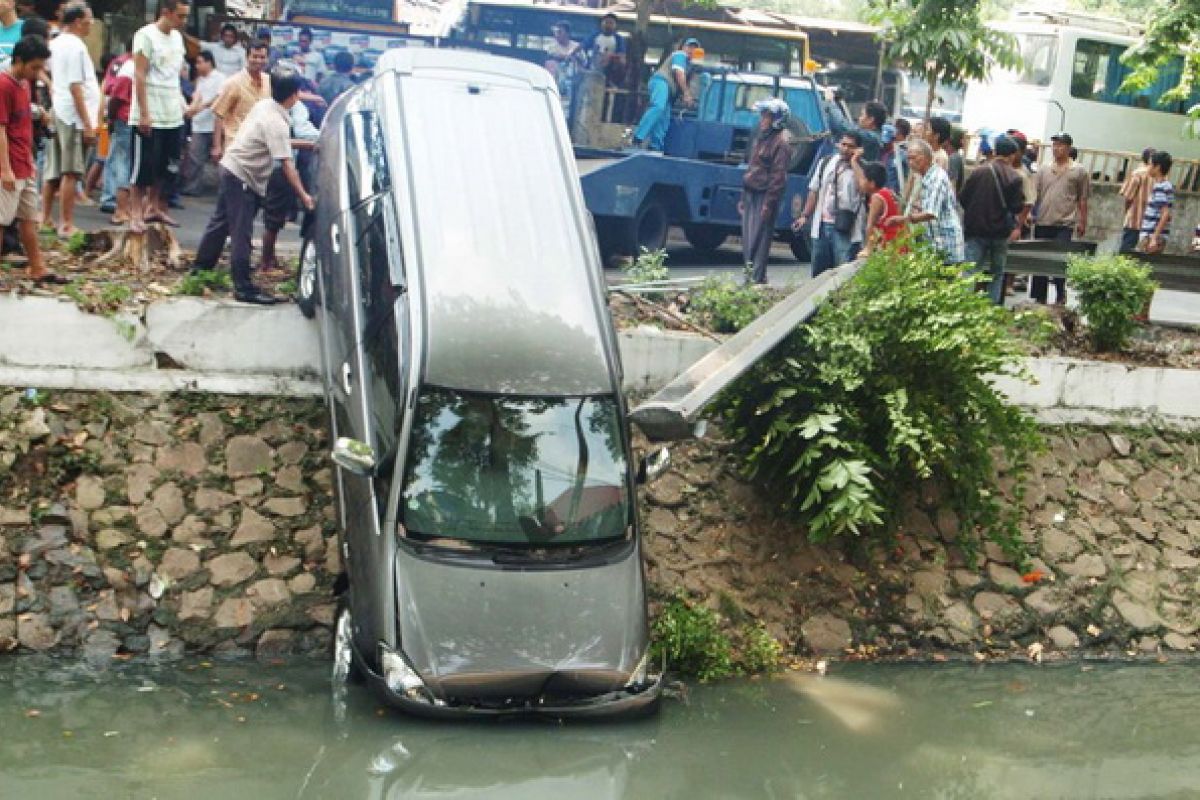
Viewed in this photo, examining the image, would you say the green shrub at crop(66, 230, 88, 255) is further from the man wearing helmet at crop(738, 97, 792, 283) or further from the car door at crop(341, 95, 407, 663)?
the man wearing helmet at crop(738, 97, 792, 283)

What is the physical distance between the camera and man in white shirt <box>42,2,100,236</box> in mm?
12461

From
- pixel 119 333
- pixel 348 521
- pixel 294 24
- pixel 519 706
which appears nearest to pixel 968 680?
pixel 519 706

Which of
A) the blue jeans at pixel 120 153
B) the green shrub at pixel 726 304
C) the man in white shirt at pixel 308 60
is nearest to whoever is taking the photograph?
the green shrub at pixel 726 304

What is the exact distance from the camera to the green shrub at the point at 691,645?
34.2 ft

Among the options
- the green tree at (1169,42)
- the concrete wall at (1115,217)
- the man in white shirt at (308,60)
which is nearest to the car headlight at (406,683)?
the man in white shirt at (308,60)

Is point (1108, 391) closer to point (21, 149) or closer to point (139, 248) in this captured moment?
point (139, 248)

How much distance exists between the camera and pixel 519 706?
29.5 ft

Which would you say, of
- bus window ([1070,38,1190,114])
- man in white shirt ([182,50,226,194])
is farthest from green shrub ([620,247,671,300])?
bus window ([1070,38,1190,114])

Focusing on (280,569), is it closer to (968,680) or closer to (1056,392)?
(968,680)

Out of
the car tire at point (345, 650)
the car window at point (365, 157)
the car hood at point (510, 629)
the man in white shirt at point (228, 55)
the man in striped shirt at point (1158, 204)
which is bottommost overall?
the car tire at point (345, 650)

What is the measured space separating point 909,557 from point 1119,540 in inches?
74.6

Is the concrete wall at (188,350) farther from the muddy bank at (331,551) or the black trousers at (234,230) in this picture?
the black trousers at (234,230)

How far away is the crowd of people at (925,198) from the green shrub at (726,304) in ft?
2.48

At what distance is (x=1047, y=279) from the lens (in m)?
16.0
